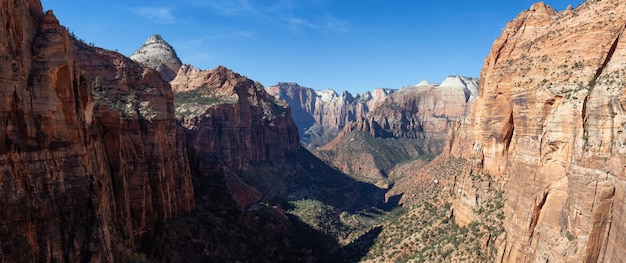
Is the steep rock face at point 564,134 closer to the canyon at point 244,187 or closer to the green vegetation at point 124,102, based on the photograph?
the canyon at point 244,187

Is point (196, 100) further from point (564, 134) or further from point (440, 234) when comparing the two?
point (564, 134)

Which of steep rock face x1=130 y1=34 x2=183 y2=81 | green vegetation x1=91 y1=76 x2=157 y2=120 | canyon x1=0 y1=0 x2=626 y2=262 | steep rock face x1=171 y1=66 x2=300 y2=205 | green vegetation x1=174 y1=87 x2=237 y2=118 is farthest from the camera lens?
steep rock face x1=130 y1=34 x2=183 y2=81

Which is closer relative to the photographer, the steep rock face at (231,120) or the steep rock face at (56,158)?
the steep rock face at (56,158)

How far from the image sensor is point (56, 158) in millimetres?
25797

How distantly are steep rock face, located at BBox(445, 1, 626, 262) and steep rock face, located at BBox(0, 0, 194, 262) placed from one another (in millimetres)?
35451

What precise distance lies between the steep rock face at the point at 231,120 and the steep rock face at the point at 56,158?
133ft

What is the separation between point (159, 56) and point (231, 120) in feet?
148

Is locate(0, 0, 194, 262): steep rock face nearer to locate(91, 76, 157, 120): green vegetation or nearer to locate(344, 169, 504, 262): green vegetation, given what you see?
locate(91, 76, 157, 120): green vegetation

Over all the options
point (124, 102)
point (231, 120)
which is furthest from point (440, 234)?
point (231, 120)

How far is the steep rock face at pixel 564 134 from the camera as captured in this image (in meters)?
26.8

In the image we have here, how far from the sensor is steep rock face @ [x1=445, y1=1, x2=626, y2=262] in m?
26.8

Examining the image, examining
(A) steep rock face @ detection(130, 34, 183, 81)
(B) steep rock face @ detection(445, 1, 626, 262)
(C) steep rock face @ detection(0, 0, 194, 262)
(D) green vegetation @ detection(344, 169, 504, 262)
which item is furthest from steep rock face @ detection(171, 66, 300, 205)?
(B) steep rock face @ detection(445, 1, 626, 262)

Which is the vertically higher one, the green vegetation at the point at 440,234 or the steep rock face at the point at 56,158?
the steep rock face at the point at 56,158

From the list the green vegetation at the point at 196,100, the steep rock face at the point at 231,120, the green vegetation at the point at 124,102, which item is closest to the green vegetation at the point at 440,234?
the steep rock face at the point at 231,120
